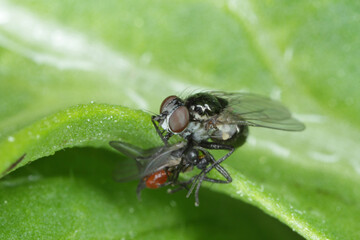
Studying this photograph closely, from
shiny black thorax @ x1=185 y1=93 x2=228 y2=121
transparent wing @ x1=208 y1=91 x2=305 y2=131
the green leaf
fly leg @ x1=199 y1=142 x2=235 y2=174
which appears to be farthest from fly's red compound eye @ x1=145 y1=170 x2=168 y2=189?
transparent wing @ x1=208 y1=91 x2=305 y2=131

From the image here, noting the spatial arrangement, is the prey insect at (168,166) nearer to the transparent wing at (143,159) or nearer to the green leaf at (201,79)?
the transparent wing at (143,159)

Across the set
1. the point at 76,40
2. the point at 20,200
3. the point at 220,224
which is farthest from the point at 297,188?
the point at 76,40

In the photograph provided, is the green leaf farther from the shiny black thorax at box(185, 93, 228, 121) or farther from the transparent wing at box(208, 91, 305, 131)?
the shiny black thorax at box(185, 93, 228, 121)

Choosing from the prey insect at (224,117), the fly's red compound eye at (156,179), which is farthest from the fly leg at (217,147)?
Result: the fly's red compound eye at (156,179)

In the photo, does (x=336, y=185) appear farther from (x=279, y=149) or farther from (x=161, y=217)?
(x=161, y=217)

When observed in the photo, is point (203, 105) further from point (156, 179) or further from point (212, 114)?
point (156, 179)

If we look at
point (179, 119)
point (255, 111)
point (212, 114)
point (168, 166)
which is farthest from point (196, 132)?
point (255, 111)
